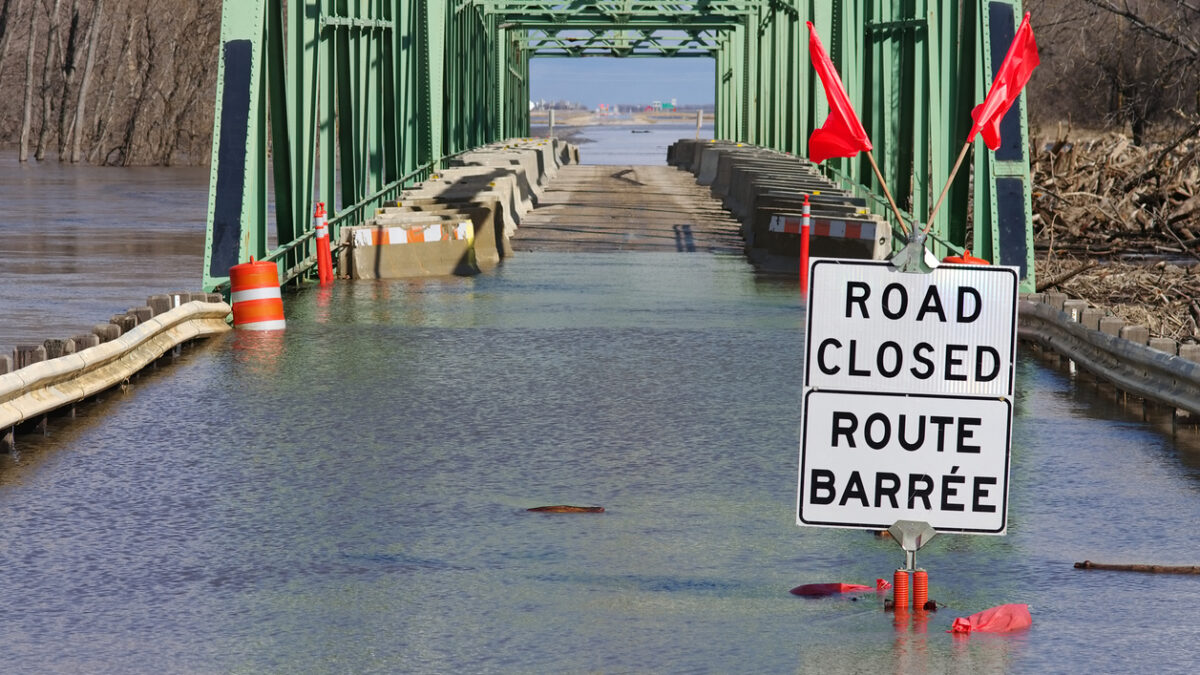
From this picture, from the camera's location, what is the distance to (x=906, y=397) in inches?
281

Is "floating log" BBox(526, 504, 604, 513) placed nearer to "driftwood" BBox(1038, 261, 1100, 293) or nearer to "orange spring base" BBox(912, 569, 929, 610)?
"orange spring base" BBox(912, 569, 929, 610)

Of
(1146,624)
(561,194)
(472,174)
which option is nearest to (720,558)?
(1146,624)

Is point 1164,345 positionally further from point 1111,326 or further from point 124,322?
point 124,322

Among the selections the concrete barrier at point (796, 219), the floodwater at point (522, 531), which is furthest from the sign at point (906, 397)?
the concrete barrier at point (796, 219)

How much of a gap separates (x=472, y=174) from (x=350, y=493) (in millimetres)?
24347

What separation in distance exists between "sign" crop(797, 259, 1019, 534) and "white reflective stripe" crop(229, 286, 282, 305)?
10.8 meters

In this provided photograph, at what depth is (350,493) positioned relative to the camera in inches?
378

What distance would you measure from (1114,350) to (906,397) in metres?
7.12

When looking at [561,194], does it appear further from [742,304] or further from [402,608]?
[402,608]

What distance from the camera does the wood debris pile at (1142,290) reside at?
19.8 m

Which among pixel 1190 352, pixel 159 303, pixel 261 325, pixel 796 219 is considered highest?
pixel 796 219

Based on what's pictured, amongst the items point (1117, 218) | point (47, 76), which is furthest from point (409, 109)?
point (47, 76)

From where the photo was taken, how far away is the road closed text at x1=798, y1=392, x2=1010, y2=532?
280 inches

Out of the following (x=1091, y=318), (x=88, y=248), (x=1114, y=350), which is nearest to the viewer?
(x=1114, y=350)
